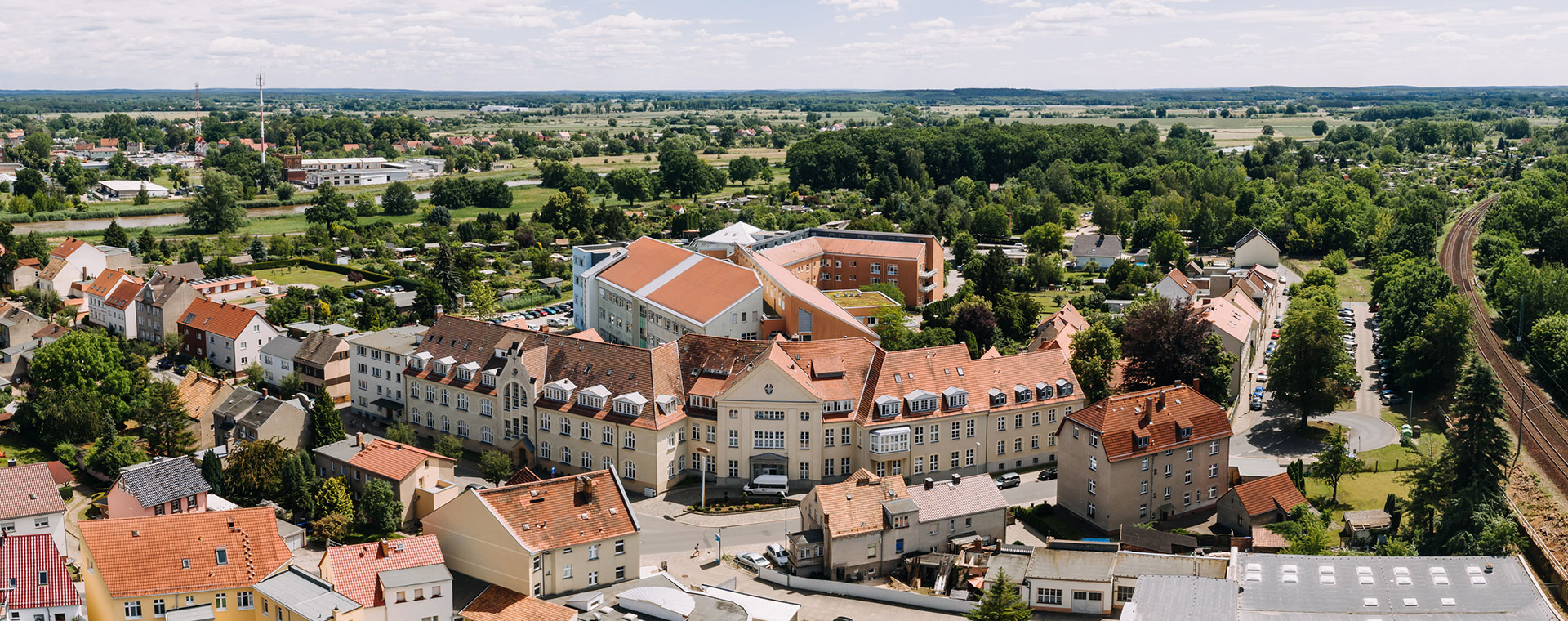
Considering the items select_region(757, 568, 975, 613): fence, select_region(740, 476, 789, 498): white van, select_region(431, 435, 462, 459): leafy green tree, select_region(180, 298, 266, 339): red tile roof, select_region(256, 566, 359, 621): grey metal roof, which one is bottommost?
select_region(757, 568, 975, 613): fence

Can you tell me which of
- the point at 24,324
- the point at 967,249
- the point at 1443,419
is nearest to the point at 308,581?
the point at 24,324

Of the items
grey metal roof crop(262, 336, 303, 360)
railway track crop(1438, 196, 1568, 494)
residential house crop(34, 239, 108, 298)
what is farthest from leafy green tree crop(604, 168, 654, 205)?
railway track crop(1438, 196, 1568, 494)

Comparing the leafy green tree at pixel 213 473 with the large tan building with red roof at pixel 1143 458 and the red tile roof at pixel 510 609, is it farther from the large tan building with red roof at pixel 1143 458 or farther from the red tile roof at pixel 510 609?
the large tan building with red roof at pixel 1143 458

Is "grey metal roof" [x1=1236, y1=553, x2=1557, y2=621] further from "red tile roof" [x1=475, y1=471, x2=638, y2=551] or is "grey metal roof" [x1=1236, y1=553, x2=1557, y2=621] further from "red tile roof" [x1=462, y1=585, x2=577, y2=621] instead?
"red tile roof" [x1=462, y1=585, x2=577, y2=621]

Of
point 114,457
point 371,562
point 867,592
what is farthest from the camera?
point 114,457

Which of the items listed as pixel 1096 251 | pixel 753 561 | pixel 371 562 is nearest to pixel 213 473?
pixel 371 562

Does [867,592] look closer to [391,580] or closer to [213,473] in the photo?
[391,580]

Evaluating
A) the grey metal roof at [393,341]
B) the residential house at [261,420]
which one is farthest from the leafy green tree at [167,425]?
the grey metal roof at [393,341]
